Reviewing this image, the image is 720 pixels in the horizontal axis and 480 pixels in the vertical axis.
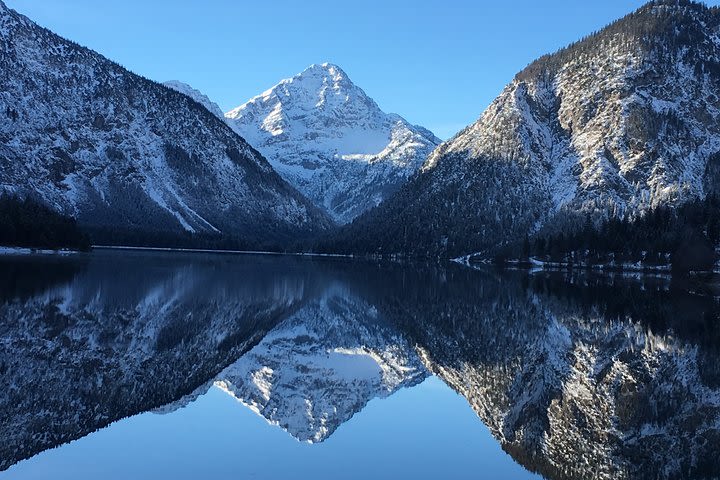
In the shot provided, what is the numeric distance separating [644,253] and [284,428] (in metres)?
149

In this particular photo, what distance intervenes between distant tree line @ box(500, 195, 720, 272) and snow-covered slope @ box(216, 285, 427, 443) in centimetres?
10175

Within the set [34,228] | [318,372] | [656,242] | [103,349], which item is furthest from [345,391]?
[656,242]

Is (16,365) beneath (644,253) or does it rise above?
beneath

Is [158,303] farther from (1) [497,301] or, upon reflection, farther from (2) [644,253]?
(2) [644,253]

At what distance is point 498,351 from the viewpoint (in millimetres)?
41500

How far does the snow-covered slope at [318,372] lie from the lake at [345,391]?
0.47 ft

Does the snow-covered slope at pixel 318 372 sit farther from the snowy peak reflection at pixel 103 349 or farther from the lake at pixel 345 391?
the snowy peak reflection at pixel 103 349

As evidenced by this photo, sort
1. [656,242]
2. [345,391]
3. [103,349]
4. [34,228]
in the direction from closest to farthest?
1. [345,391]
2. [103,349]
3. [34,228]
4. [656,242]

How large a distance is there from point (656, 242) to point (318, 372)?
134777 millimetres

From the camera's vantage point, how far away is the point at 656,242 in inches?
6137

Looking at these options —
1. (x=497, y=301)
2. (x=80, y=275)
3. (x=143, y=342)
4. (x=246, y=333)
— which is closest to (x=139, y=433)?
(x=143, y=342)

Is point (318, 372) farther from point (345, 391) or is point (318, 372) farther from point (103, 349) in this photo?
point (103, 349)

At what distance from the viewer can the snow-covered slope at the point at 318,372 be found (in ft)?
92.2

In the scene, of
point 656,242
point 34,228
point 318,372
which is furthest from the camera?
point 656,242
